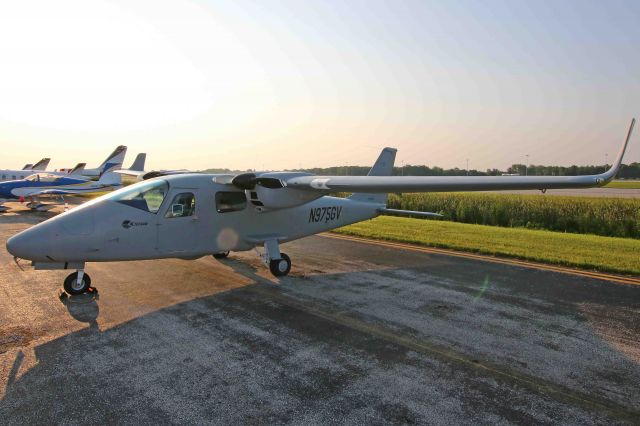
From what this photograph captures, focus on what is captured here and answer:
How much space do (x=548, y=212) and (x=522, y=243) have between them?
29.4 ft

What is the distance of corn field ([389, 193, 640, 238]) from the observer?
1980 cm

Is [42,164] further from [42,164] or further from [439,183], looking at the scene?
[439,183]

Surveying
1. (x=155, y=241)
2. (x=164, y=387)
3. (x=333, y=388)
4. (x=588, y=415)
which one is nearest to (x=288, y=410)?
(x=333, y=388)

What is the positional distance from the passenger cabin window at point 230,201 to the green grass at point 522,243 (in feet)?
24.7

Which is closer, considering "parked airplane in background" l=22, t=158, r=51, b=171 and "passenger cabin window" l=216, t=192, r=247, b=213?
"passenger cabin window" l=216, t=192, r=247, b=213

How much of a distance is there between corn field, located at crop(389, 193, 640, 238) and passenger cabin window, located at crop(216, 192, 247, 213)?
17.2 m

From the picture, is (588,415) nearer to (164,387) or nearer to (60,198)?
(164,387)

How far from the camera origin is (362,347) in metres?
6.24

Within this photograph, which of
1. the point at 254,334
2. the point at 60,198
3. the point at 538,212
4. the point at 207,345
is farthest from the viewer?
the point at 60,198

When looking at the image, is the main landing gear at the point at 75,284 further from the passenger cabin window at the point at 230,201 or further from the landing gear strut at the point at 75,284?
the passenger cabin window at the point at 230,201

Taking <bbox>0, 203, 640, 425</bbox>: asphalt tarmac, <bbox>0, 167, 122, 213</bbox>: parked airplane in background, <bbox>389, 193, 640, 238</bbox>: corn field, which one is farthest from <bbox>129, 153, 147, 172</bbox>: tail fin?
<bbox>0, 203, 640, 425</bbox>: asphalt tarmac

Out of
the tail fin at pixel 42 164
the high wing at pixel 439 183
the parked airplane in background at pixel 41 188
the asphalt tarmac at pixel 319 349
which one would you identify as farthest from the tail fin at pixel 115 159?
the high wing at pixel 439 183

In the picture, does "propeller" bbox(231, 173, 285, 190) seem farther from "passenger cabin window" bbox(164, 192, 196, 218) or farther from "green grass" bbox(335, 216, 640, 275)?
"green grass" bbox(335, 216, 640, 275)

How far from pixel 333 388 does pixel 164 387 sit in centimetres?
204
